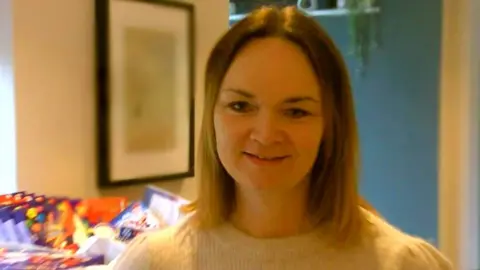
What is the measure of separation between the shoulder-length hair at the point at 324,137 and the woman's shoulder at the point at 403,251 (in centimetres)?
3

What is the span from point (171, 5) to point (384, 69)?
175 centimetres

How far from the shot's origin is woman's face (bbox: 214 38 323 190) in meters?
1.03

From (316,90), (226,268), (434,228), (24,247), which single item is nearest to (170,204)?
(24,247)

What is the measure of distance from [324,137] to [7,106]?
38.4 inches

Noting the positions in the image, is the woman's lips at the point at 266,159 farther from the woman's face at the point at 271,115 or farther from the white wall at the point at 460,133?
the white wall at the point at 460,133

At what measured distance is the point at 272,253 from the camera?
1.09 m

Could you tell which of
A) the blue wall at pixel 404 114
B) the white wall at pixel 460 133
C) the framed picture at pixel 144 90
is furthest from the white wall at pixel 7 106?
the white wall at pixel 460 133

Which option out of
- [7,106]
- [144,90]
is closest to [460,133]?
[144,90]

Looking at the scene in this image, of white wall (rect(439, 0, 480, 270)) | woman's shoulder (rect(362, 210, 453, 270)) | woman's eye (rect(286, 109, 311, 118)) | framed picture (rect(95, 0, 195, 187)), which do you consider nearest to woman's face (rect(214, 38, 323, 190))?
woman's eye (rect(286, 109, 311, 118))

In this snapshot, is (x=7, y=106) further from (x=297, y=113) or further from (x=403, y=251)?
(x=403, y=251)

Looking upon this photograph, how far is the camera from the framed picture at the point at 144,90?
1.99 meters

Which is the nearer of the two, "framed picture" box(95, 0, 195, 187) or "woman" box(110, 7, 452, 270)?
"woman" box(110, 7, 452, 270)

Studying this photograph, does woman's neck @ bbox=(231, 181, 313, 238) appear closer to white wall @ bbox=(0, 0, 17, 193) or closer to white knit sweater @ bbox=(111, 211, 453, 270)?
white knit sweater @ bbox=(111, 211, 453, 270)

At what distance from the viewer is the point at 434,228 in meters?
3.56
